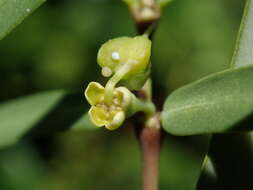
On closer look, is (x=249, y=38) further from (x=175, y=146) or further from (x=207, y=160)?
(x=175, y=146)

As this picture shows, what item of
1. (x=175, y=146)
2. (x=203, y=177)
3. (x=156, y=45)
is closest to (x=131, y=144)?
(x=175, y=146)

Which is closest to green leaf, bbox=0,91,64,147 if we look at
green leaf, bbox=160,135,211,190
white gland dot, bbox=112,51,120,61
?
white gland dot, bbox=112,51,120,61

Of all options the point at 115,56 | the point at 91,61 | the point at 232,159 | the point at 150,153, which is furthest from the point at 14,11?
the point at 91,61

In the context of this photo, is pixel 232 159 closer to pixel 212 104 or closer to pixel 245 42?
pixel 212 104

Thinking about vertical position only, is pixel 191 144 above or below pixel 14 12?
below

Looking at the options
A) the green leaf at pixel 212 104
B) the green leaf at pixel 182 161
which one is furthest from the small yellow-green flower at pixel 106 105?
the green leaf at pixel 182 161
